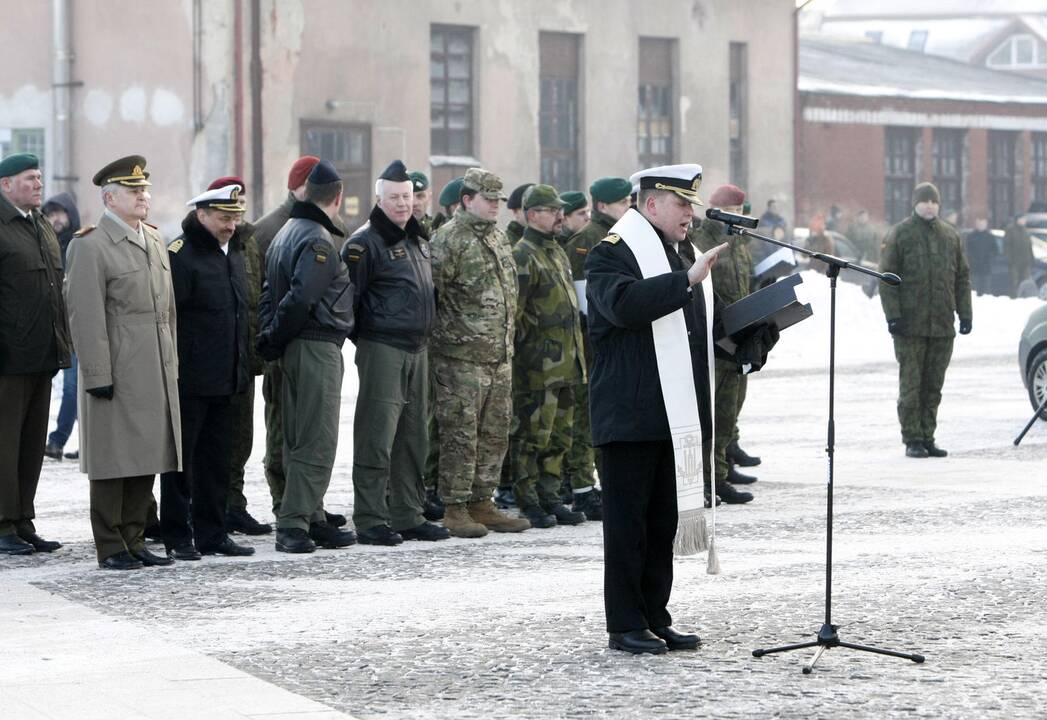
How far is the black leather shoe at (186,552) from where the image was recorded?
10469 mm

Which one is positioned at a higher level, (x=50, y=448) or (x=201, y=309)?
(x=201, y=309)

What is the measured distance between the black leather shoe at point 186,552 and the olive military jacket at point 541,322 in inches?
96.5

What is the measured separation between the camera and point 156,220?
29375 millimetres

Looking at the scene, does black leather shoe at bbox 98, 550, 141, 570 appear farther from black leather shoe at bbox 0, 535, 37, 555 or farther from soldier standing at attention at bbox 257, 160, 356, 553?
soldier standing at attention at bbox 257, 160, 356, 553

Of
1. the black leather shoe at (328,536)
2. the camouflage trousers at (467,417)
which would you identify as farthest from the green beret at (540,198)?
the black leather shoe at (328,536)

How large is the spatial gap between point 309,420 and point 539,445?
172 cm

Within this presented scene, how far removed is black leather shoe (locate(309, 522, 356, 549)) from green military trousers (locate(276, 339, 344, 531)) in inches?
3.4

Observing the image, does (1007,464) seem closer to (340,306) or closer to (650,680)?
(340,306)

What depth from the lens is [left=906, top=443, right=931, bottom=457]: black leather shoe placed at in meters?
15.3

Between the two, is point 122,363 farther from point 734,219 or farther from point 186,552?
point 734,219

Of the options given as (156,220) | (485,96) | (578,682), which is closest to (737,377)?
(578,682)

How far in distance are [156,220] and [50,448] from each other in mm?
14695

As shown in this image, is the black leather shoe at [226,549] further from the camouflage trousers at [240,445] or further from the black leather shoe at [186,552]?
the camouflage trousers at [240,445]

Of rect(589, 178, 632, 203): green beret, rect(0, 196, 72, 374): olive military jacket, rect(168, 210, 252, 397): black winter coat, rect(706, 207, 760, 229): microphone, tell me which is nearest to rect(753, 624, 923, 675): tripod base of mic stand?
rect(706, 207, 760, 229): microphone
